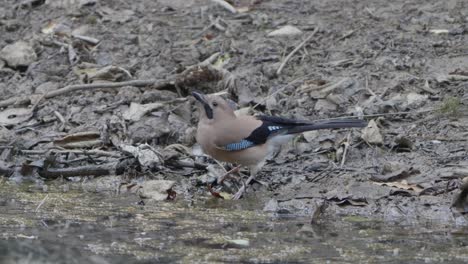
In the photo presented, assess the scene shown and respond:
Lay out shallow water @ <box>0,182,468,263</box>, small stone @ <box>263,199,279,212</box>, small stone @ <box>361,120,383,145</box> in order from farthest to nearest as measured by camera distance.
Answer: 1. small stone @ <box>361,120,383,145</box>
2. small stone @ <box>263,199,279,212</box>
3. shallow water @ <box>0,182,468,263</box>

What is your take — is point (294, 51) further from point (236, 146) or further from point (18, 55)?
point (18, 55)

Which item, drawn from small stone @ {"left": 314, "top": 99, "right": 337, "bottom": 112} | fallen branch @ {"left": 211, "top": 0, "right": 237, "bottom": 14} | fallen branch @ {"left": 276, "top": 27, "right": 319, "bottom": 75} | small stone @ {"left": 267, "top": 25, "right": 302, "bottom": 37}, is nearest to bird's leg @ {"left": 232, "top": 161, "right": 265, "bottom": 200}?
small stone @ {"left": 314, "top": 99, "right": 337, "bottom": 112}

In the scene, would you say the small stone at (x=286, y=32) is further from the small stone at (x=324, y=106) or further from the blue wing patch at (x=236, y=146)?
the blue wing patch at (x=236, y=146)

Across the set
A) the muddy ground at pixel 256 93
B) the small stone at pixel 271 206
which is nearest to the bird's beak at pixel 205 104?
the muddy ground at pixel 256 93

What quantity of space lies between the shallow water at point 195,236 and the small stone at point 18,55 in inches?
128

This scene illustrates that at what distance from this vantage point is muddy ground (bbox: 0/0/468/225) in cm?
870

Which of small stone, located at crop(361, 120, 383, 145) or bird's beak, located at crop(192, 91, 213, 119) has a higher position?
bird's beak, located at crop(192, 91, 213, 119)

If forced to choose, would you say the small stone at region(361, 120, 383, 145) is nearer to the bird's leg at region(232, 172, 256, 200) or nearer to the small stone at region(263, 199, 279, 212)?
the bird's leg at region(232, 172, 256, 200)

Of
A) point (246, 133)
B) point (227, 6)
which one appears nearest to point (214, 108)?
point (246, 133)

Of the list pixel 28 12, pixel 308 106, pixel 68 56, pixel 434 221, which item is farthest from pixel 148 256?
pixel 28 12

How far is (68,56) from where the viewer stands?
1175 centimetres

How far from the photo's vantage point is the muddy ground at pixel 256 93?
870 centimetres

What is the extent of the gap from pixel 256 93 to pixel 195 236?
3461 millimetres

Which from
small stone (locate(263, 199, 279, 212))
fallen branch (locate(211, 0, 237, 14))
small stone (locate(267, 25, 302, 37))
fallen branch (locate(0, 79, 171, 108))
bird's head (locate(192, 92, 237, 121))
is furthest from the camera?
fallen branch (locate(211, 0, 237, 14))
